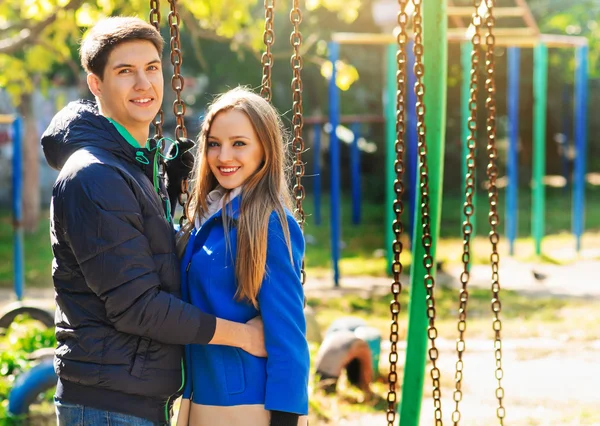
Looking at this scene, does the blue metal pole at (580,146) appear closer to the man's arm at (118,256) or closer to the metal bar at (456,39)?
the metal bar at (456,39)

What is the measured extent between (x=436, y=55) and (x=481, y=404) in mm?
2304

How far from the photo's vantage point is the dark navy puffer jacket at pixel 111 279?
82.4 inches

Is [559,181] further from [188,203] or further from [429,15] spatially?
[188,203]

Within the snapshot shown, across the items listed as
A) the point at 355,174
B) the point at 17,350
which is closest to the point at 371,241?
the point at 355,174

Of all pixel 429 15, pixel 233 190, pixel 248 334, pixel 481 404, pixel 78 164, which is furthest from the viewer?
pixel 481 404

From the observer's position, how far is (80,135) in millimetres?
2225

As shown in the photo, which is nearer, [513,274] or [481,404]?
[481,404]

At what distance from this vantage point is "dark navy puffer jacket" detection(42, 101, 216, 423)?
2.09 metres

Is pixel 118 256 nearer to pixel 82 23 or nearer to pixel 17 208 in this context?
pixel 82 23

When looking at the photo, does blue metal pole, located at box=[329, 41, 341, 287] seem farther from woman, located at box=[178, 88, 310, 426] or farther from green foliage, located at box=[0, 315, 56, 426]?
woman, located at box=[178, 88, 310, 426]

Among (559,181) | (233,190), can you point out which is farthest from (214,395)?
(559,181)

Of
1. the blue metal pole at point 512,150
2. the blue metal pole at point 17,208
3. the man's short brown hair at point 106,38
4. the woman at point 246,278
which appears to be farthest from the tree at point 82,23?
the woman at point 246,278

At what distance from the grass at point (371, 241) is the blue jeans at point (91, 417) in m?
7.38

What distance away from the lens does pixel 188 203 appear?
2658mm
